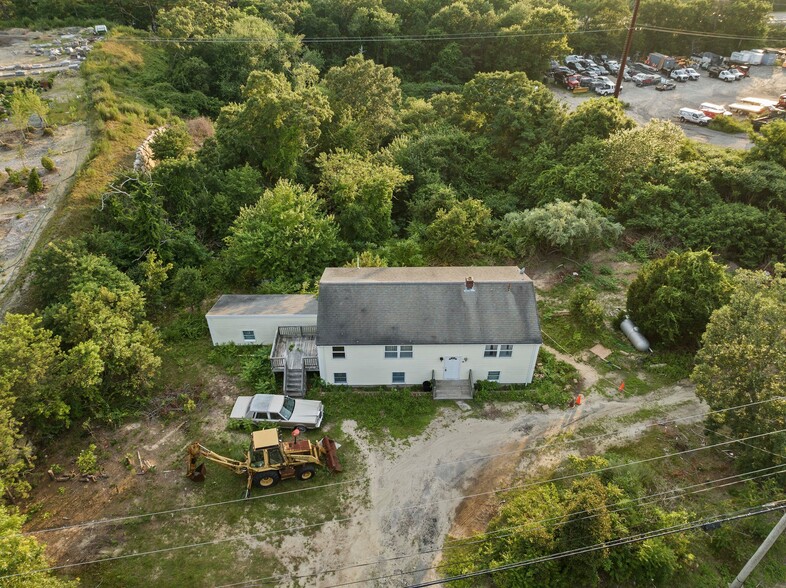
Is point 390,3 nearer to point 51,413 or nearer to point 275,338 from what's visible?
point 275,338

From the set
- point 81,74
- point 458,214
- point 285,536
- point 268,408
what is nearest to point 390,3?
point 81,74

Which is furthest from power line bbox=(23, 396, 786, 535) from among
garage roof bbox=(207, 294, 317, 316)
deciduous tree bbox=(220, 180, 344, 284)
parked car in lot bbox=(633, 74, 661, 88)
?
parked car in lot bbox=(633, 74, 661, 88)

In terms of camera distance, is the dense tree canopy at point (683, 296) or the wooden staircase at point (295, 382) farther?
the dense tree canopy at point (683, 296)

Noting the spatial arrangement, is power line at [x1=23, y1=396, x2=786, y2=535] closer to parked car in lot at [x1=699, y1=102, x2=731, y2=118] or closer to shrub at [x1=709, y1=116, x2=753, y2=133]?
shrub at [x1=709, y1=116, x2=753, y2=133]

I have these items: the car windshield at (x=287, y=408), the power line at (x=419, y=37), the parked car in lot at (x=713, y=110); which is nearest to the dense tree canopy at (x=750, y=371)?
the car windshield at (x=287, y=408)

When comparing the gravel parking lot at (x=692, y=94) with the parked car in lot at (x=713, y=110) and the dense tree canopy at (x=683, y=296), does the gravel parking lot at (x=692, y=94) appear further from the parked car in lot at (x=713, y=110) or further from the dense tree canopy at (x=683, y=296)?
the dense tree canopy at (x=683, y=296)

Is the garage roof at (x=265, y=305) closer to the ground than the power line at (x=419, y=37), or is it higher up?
closer to the ground

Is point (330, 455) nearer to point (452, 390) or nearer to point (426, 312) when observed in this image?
point (452, 390)
